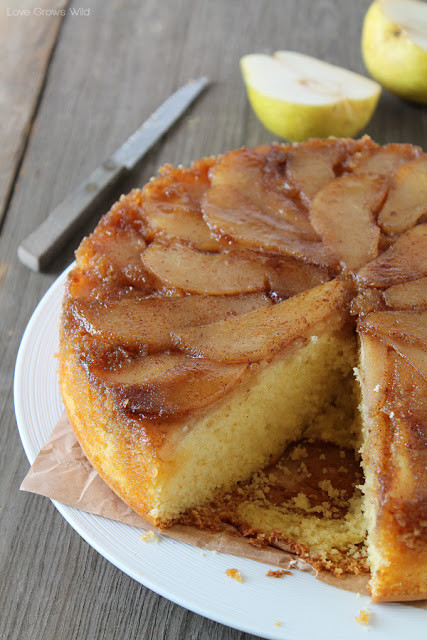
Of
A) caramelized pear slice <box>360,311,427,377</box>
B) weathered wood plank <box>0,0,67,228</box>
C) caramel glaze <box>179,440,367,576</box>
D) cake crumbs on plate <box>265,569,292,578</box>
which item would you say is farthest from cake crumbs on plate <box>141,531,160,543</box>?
weathered wood plank <box>0,0,67,228</box>

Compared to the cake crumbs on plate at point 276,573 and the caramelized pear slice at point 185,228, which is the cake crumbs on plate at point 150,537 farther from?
the caramelized pear slice at point 185,228

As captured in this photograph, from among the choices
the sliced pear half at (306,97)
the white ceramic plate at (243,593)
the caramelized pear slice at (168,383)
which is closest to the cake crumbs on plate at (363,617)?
the white ceramic plate at (243,593)

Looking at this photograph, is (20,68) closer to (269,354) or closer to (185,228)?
(185,228)

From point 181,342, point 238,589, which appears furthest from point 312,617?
point 181,342

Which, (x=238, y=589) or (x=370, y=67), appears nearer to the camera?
(x=238, y=589)

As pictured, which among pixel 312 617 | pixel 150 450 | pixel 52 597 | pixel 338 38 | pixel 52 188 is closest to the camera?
pixel 312 617

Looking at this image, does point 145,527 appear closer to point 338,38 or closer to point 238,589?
point 238,589

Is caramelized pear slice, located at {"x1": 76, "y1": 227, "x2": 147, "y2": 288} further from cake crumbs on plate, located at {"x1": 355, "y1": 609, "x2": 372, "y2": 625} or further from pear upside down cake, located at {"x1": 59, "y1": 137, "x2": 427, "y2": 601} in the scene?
cake crumbs on plate, located at {"x1": 355, "y1": 609, "x2": 372, "y2": 625}
